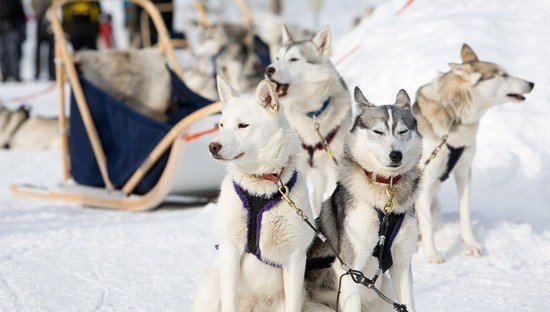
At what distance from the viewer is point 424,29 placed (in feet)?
24.0

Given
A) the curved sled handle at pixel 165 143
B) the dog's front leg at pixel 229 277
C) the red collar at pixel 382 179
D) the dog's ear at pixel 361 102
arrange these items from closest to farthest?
the dog's front leg at pixel 229 277
the red collar at pixel 382 179
the dog's ear at pixel 361 102
the curved sled handle at pixel 165 143

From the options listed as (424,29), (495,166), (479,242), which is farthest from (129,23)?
(479,242)

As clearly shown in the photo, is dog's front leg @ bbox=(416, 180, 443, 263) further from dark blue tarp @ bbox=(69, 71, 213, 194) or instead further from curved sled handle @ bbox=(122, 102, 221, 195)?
dark blue tarp @ bbox=(69, 71, 213, 194)

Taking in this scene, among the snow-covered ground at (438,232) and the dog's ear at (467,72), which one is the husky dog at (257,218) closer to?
the snow-covered ground at (438,232)

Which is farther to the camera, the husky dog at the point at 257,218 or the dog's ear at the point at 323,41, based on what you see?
the dog's ear at the point at 323,41

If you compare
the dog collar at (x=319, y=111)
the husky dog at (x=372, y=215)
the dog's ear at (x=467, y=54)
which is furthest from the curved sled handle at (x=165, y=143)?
the husky dog at (x=372, y=215)

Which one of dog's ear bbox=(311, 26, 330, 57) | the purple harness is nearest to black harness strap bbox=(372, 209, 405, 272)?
the purple harness

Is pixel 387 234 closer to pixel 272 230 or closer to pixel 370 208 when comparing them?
pixel 370 208

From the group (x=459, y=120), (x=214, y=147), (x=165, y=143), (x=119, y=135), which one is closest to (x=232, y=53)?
(x=119, y=135)

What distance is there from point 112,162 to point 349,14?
2061cm

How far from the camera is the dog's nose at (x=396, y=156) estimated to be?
2484mm

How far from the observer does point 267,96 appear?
97.5 inches

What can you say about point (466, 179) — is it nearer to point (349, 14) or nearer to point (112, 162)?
point (112, 162)

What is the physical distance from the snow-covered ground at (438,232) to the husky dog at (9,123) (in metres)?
0.76
